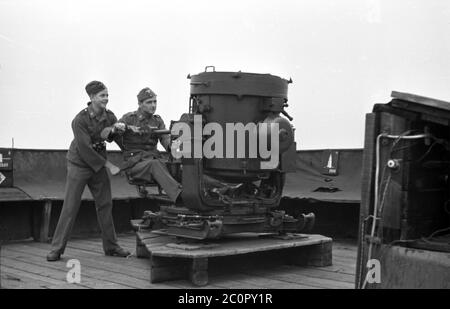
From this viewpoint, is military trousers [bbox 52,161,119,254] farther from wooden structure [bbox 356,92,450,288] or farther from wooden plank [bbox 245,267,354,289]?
wooden structure [bbox 356,92,450,288]

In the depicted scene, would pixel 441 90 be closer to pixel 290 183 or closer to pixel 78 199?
pixel 290 183

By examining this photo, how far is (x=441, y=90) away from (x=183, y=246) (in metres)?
3.36

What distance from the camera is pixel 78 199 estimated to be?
4.71 metres

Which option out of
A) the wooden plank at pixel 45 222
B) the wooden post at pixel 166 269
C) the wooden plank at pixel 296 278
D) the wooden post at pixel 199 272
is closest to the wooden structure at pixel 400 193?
the wooden plank at pixel 296 278

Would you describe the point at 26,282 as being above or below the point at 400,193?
below

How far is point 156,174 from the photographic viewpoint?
178 inches

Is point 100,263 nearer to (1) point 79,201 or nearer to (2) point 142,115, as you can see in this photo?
(1) point 79,201

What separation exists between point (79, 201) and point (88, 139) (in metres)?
0.47

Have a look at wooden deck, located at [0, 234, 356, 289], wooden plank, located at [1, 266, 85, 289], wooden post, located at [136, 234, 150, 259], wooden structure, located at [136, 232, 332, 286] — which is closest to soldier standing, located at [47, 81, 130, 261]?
wooden post, located at [136, 234, 150, 259]

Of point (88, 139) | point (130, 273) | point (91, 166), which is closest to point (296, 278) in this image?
point (130, 273)

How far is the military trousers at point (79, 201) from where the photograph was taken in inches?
183

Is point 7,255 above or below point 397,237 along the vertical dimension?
below

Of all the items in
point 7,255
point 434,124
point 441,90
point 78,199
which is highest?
point 441,90
